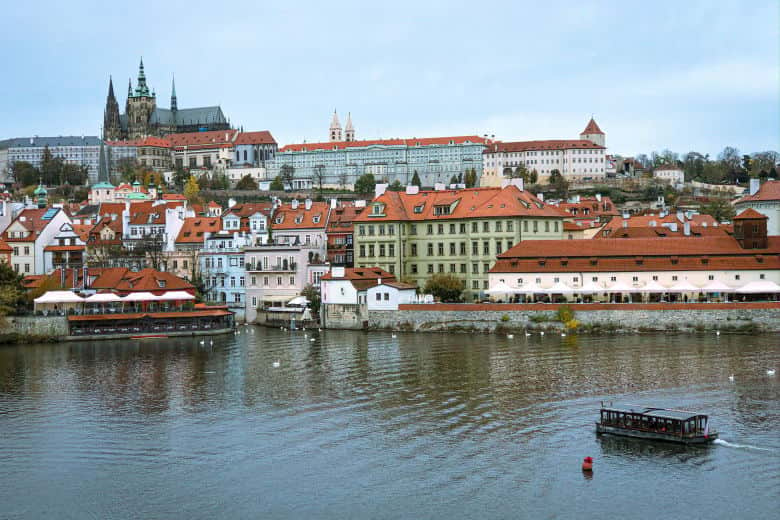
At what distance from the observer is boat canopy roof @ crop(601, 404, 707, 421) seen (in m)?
30.6

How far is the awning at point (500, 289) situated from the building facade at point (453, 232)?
4.97 m

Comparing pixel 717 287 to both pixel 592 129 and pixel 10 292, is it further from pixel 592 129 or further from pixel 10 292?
pixel 592 129

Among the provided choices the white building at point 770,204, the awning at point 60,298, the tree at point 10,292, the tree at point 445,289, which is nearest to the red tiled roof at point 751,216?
the white building at point 770,204

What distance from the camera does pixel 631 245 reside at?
61344 millimetres

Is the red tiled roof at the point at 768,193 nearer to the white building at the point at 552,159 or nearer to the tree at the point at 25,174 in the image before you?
the white building at the point at 552,159

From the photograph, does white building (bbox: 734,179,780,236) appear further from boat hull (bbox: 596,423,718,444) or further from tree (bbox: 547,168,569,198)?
tree (bbox: 547,168,569,198)

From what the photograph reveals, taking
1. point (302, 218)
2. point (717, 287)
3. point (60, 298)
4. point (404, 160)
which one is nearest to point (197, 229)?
point (302, 218)

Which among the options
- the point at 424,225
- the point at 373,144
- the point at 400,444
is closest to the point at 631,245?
the point at 424,225

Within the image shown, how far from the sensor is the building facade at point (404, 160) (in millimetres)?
190875

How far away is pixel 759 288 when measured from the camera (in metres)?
55.9

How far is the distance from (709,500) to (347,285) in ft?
126

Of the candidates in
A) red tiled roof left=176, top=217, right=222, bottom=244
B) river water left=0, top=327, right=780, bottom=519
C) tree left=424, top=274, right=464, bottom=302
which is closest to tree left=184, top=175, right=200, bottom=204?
red tiled roof left=176, top=217, right=222, bottom=244

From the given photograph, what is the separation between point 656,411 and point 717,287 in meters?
27.1

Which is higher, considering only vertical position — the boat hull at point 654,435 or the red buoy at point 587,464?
the boat hull at point 654,435
